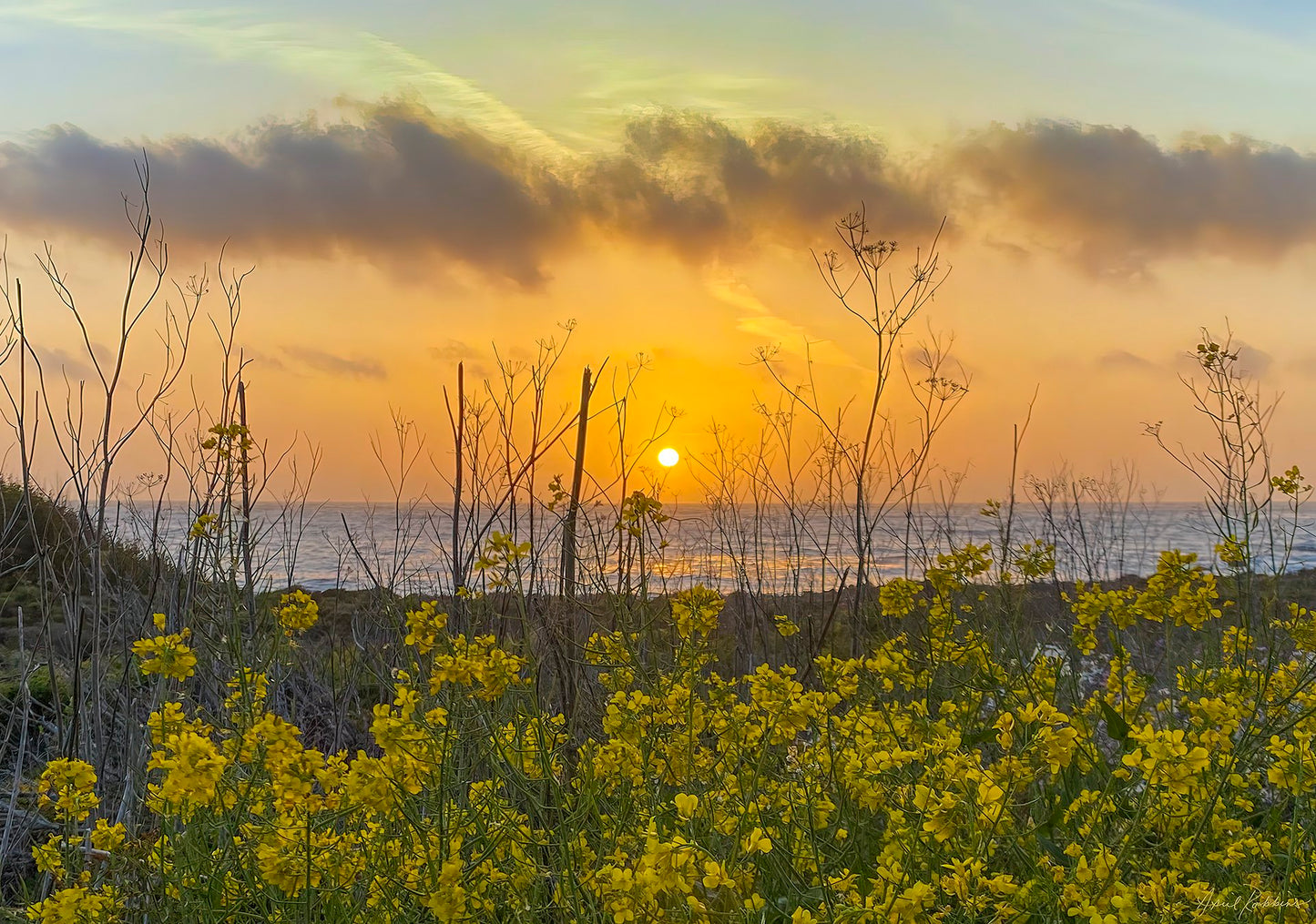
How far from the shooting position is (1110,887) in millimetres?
1567

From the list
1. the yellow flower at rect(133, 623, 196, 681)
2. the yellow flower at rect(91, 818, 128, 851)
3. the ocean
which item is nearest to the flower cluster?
the yellow flower at rect(91, 818, 128, 851)

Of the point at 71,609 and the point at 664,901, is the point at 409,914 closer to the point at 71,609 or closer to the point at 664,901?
the point at 664,901

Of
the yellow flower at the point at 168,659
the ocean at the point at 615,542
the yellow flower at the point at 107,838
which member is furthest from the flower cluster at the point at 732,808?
the ocean at the point at 615,542

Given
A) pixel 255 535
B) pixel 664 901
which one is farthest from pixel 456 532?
pixel 664 901

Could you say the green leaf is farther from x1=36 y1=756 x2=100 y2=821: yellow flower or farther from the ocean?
x1=36 y1=756 x2=100 y2=821: yellow flower

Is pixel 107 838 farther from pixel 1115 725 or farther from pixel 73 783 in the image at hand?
pixel 1115 725

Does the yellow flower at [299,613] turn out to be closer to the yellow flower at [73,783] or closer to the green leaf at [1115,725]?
the yellow flower at [73,783]

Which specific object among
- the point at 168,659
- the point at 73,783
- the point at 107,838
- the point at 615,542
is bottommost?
the point at 107,838

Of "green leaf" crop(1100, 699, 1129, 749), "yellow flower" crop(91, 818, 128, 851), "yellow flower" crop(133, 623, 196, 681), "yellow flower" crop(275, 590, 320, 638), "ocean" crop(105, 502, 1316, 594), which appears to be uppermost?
"ocean" crop(105, 502, 1316, 594)

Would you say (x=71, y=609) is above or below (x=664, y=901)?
above

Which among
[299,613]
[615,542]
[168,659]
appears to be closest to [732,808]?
[299,613]

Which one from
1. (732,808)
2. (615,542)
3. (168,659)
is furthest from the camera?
(615,542)

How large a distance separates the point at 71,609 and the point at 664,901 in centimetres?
281

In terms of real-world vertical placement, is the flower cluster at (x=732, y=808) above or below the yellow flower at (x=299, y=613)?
below
